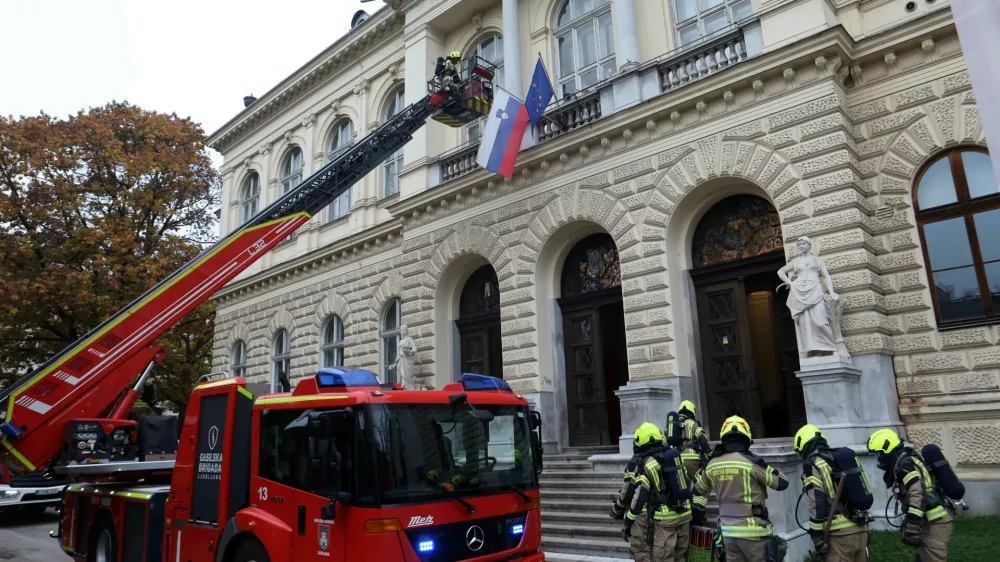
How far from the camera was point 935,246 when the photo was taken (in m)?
10.8

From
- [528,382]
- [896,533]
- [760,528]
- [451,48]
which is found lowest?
[896,533]

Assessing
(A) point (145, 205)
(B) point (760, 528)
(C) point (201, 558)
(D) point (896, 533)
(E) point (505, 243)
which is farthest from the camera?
(A) point (145, 205)

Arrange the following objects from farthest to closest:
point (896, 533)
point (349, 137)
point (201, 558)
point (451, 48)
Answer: point (349, 137) → point (451, 48) → point (896, 533) → point (201, 558)

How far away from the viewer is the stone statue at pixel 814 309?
10.3m

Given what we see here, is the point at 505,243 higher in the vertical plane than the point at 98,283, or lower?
lower

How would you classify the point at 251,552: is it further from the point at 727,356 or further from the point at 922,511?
the point at 727,356

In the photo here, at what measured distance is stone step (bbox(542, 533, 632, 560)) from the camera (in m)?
9.14

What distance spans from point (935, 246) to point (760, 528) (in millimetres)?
7196

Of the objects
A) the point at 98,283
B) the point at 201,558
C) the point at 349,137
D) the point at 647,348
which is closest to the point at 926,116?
the point at 647,348

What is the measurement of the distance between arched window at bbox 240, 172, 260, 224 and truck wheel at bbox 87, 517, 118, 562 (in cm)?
1960


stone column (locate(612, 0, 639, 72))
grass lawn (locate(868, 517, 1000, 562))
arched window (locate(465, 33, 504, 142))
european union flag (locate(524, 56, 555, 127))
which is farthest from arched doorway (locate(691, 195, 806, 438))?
arched window (locate(465, 33, 504, 142))

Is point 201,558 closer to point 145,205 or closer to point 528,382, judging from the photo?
point 528,382

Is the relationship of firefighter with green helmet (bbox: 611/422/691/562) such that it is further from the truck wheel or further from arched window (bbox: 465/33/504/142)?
arched window (bbox: 465/33/504/142)

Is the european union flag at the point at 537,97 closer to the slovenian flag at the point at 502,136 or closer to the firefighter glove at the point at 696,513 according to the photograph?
the slovenian flag at the point at 502,136
